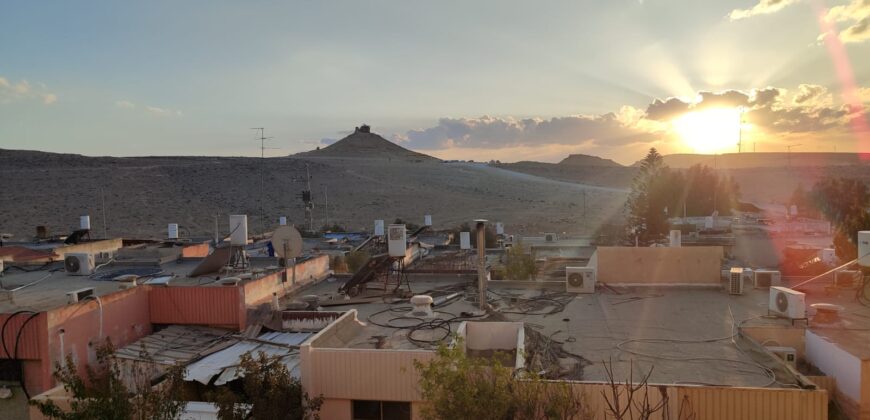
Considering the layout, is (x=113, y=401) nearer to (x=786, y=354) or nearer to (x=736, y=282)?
(x=786, y=354)

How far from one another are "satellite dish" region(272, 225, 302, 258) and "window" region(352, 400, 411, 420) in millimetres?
6258

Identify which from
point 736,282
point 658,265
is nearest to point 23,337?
point 658,265

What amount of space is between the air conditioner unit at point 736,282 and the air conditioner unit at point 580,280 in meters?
3.48

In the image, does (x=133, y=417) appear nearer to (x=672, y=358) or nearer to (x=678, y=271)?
(x=672, y=358)

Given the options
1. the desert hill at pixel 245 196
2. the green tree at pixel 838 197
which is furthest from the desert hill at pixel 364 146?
the green tree at pixel 838 197

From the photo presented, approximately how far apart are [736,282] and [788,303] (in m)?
3.32

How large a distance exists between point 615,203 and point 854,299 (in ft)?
225

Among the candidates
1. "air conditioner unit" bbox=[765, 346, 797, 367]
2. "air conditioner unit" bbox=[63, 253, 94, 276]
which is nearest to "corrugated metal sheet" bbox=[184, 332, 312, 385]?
"air conditioner unit" bbox=[63, 253, 94, 276]

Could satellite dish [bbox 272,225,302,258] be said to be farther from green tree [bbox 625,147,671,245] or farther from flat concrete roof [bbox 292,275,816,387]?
green tree [bbox 625,147,671,245]

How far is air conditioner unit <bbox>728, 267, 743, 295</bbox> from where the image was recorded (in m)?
14.2

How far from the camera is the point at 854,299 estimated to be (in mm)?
13398

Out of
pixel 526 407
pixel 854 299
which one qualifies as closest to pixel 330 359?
pixel 526 407

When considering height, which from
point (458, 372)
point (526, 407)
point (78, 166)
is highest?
point (78, 166)

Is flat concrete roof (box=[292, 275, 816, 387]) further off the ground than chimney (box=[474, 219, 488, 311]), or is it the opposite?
chimney (box=[474, 219, 488, 311])
